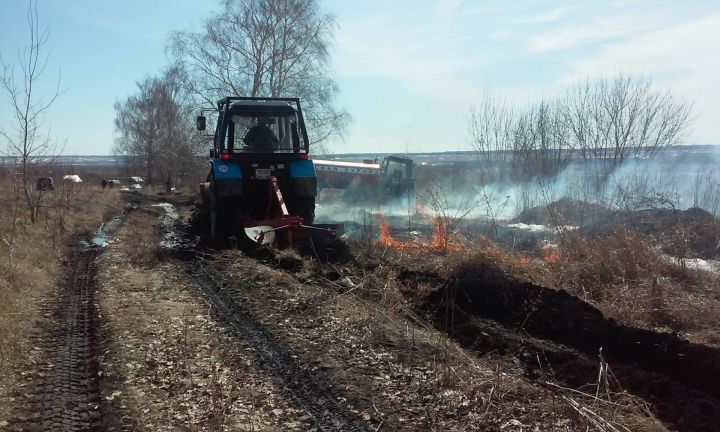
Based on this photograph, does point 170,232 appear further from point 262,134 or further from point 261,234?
point 261,234

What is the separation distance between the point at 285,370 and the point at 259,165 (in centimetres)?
689

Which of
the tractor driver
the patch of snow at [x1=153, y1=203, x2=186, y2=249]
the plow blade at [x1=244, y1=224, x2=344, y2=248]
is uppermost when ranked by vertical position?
the tractor driver

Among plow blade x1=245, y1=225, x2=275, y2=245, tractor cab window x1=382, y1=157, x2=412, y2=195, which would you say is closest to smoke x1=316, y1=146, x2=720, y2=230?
tractor cab window x1=382, y1=157, x2=412, y2=195

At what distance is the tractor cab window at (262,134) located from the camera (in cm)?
1110

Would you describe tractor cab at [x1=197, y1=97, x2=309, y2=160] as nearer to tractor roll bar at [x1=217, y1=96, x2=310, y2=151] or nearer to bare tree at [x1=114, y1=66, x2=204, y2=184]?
tractor roll bar at [x1=217, y1=96, x2=310, y2=151]

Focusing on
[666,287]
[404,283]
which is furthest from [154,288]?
[666,287]

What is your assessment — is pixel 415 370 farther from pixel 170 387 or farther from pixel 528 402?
pixel 170 387

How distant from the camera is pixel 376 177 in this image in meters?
25.5

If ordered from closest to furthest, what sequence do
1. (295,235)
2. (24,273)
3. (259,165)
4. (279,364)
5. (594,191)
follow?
(279,364)
(24,273)
(295,235)
(259,165)
(594,191)

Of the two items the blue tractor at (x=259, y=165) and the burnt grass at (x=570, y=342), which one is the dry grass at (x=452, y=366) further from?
the blue tractor at (x=259, y=165)

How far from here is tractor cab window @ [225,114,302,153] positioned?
36.4ft

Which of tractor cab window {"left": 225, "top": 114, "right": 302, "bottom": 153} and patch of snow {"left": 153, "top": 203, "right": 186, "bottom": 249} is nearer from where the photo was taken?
tractor cab window {"left": 225, "top": 114, "right": 302, "bottom": 153}

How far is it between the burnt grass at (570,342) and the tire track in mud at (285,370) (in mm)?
1580

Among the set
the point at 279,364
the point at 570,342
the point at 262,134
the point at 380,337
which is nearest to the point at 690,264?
the point at 570,342
